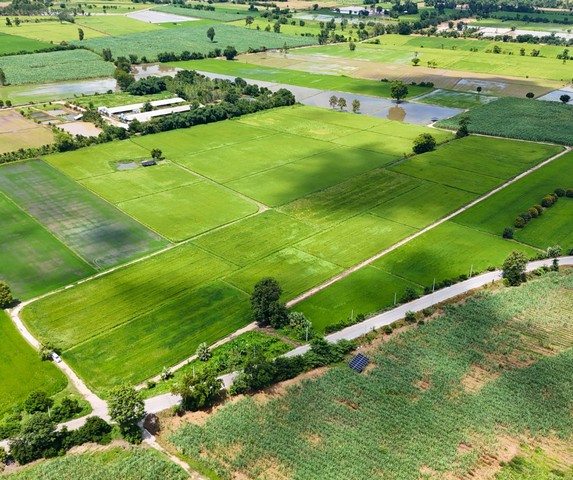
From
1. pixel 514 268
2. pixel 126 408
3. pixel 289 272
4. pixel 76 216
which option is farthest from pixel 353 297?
pixel 76 216

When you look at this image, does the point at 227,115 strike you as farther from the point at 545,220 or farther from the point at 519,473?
the point at 519,473

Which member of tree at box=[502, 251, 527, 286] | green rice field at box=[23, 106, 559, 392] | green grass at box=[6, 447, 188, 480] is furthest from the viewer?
tree at box=[502, 251, 527, 286]

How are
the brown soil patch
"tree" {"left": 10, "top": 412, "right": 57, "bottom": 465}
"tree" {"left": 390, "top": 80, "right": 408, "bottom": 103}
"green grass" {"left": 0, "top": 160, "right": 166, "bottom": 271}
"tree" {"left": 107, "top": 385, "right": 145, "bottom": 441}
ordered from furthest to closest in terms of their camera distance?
"tree" {"left": 390, "top": 80, "right": 408, "bottom": 103}
"green grass" {"left": 0, "top": 160, "right": 166, "bottom": 271}
the brown soil patch
"tree" {"left": 107, "top": 385, "right": 145, "bottom": 441}
"tree" {"left": 10, "top": 412, "right": 57, "bottom": 465}

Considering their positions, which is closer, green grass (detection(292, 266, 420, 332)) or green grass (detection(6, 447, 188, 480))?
green grass (detection(6, 447, 188, 480))

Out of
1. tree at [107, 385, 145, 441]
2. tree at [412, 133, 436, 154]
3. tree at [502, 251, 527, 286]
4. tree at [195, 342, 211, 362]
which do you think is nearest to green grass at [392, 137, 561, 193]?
tree at [412, 133, 436, 154]

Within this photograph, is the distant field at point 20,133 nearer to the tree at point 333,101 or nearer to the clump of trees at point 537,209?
the tree at point 333,101

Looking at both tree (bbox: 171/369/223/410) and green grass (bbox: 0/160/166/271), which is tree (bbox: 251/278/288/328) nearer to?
tree (bbox: 171/369/223/410)
